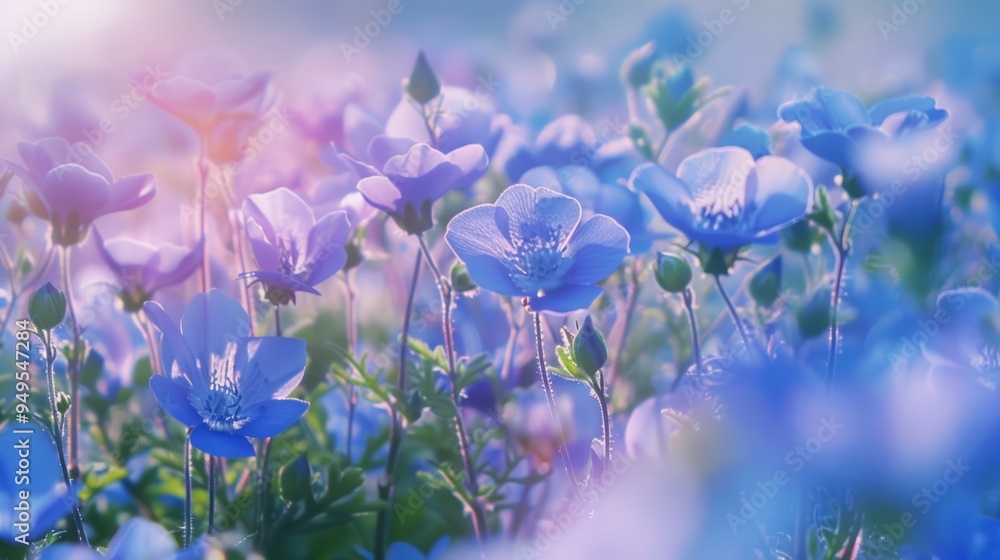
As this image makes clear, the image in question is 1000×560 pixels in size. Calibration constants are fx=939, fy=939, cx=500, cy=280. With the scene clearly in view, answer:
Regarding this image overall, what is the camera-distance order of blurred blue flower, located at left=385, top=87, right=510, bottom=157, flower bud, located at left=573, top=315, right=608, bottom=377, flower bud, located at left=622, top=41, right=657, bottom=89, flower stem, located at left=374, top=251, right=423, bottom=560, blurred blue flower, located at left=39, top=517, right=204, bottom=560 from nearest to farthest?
blurred blue flower, located at left=39, top=517, right=204, bottom=560 → flower bud, located at left=573, top=315, right=608, bottom=377 → flower stem, located at left=374, top=251, right=423, bottom=560 → blurred blue flower, located at left=385, top=87, right=510, bottom=157 → flower bud, located at left=622, top=41, right=657, bottom=89

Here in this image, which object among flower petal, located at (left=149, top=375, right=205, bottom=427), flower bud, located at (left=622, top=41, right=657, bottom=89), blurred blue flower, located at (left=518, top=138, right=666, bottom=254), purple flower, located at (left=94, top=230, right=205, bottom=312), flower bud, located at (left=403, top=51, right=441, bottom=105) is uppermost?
flower bud, located at (left=622, top=41, right=657, bottom=89)

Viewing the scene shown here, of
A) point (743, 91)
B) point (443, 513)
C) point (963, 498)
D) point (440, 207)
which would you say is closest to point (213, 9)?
point (440, 207)

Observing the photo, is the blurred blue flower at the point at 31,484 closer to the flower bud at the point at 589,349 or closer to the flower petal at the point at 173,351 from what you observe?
the flower petal at the point at 173,351

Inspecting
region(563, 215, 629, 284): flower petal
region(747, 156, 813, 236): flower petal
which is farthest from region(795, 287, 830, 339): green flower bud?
region(563, 215, 629, 284): flower petal

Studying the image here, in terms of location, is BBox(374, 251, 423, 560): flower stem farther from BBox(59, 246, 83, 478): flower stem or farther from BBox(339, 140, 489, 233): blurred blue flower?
BBox(59, 246, 83, 478): flower stem

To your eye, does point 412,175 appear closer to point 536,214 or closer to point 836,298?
point 536,214

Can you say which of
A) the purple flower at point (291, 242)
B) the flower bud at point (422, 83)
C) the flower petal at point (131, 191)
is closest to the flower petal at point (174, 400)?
the purple flower at point (291, 242)

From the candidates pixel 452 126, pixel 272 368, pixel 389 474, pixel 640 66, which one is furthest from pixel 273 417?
pixel 640 66

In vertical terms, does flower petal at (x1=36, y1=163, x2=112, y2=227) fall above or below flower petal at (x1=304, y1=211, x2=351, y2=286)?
above
